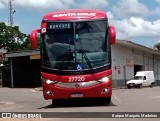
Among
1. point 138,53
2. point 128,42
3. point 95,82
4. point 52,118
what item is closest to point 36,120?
point 52,118

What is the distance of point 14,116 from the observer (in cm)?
1283

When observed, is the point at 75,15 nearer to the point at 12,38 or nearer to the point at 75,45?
the point at 75,45

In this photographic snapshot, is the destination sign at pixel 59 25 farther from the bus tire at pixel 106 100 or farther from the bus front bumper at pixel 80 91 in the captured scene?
the bus tire at pixel 106 100

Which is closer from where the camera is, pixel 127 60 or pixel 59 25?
pixel 59 25

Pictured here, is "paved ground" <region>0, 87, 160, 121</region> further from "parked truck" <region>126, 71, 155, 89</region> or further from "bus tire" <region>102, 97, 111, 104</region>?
"parked truck" <region>126, 71, 155, 89</region>

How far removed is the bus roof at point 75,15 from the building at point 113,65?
28.6 m

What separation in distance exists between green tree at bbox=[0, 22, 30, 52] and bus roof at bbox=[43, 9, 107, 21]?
52961 millimetres

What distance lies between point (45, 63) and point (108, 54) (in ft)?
8.40

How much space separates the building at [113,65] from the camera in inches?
1915

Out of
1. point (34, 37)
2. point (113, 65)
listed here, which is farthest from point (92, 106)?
point (113, 65)

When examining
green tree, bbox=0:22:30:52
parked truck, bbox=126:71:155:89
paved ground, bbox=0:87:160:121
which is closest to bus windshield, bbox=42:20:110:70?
paved ground, bbox=0:87:160:121

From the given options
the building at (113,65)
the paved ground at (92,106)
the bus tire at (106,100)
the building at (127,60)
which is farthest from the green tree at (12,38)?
the bus tire at (106,100)

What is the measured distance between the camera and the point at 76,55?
1659cm

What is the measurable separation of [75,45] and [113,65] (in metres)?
31.5
